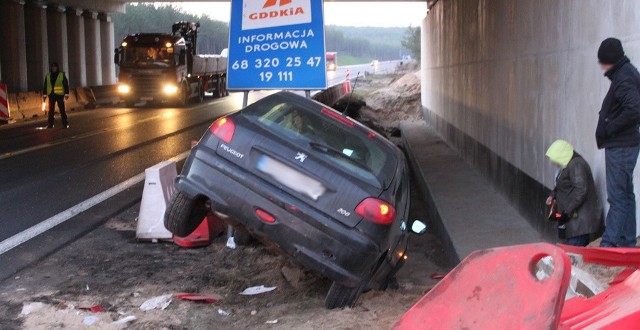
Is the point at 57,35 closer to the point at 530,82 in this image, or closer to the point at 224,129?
the point at 530,82

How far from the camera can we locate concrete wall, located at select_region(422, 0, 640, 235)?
7.66 metres

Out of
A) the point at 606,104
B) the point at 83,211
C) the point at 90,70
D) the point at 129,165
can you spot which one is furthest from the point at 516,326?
the point at 90,70

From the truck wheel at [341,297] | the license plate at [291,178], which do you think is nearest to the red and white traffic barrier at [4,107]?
the license plate at [291,178]

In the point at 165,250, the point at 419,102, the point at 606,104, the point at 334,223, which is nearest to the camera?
the point at 334,223

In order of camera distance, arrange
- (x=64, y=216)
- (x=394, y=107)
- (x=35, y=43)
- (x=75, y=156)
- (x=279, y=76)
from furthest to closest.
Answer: (x=35, y=43) < (x=394, y=107) < (x=75, y=156) < (x=279, y=76) < (x=64, y=216)

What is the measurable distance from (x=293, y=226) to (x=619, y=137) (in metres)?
2.49

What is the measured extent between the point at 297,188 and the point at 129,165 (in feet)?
30.2

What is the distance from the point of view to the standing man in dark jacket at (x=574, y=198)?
7391 mm

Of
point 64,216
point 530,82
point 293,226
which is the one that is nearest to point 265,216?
point 293,226

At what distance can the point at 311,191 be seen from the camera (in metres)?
6.62

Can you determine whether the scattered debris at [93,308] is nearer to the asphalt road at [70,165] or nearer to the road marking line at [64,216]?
the asphalt road at [70,165]

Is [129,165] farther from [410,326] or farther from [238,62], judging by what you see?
[410,326]

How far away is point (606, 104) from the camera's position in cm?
698

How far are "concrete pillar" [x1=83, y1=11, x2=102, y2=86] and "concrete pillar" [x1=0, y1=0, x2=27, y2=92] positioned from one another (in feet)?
32.3
